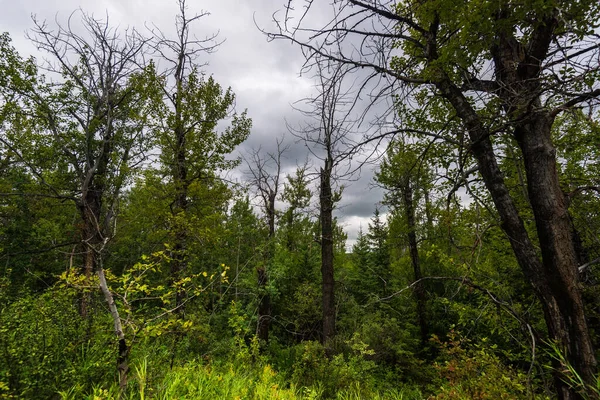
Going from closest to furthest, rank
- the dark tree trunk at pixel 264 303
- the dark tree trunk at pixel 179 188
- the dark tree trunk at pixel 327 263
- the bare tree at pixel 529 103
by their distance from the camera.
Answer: the bare tree at pixel 529 103 → the dark tree trunk at pixel 327 263 → the dark tree trunk at pixel 179 188 → the dark tree trunk at pixel 264 303

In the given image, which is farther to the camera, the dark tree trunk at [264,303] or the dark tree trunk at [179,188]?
the dark tree trunk at [264,303]

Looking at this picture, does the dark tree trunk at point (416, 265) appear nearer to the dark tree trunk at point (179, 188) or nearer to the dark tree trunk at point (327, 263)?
the dark tree trunk at point (327, 263)

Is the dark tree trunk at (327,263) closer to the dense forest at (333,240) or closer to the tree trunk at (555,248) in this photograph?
the dense forest at (333,240)

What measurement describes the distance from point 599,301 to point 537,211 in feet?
9.79

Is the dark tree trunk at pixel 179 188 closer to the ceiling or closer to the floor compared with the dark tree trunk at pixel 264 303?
closer to the ceiling

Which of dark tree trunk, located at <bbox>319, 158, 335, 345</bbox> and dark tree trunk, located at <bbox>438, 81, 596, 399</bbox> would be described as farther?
dark tree trunk, located at <bbox>319, 158, 335, 345</bbox>

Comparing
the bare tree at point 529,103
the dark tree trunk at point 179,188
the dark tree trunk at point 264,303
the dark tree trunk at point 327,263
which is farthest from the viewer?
the dark tree trunk at point 264,303

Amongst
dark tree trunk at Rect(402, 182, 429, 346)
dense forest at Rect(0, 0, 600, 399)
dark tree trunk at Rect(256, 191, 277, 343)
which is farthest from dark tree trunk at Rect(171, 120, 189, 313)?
dark tree trunk at Rect(402, 182, 429, 346)

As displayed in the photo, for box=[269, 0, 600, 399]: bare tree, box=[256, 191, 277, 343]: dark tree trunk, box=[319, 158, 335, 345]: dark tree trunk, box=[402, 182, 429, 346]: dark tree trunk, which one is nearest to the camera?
box=[269, 0, 600, 399]: bare tree

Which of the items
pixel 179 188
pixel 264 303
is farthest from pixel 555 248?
pixel 264 303

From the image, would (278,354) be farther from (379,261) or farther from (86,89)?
(86,89)

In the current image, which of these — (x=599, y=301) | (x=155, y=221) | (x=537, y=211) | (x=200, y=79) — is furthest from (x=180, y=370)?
(x=200, y=79)

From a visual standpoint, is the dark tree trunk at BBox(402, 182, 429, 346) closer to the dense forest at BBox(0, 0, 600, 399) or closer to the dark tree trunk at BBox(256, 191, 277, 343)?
the dense forest at BBox(0, 0, 600, 399)

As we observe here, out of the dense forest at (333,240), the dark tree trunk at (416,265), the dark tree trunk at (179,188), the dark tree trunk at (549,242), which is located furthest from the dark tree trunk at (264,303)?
the dark tree trunk at (549,242)
